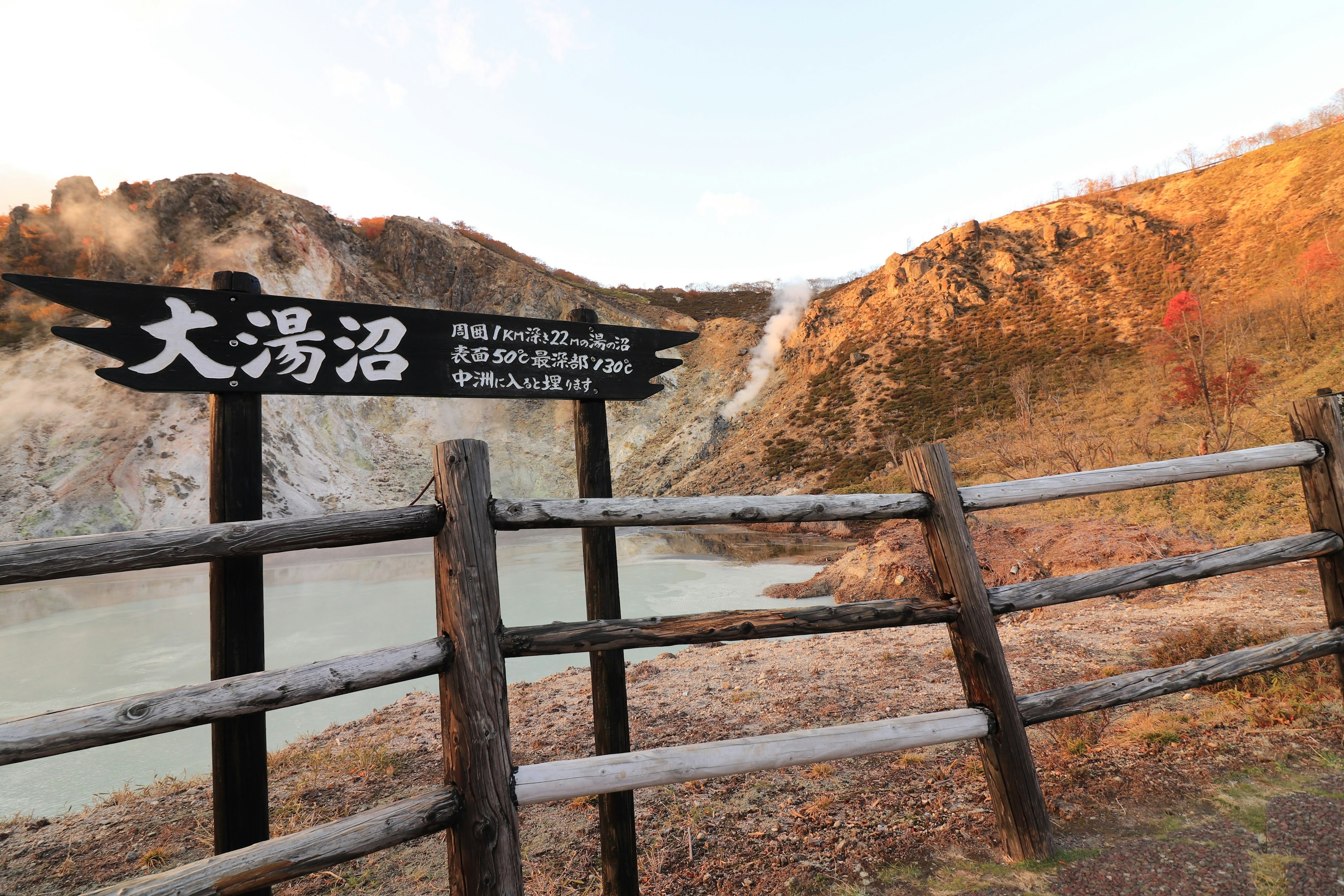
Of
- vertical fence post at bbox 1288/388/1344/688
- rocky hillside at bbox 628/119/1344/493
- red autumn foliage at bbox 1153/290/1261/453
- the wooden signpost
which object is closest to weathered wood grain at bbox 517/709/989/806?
the wooden signpost

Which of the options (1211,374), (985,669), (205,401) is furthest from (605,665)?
(205,401)

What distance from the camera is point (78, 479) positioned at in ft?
76.1

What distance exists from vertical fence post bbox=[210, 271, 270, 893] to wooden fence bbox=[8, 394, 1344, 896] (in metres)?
0.42

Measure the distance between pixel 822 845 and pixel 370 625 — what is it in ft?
32.8

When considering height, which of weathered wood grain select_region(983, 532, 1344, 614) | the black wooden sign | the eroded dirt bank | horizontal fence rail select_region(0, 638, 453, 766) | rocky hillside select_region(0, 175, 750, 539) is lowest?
the eroded dirt bank

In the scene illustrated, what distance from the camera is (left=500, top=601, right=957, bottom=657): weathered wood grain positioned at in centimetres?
205

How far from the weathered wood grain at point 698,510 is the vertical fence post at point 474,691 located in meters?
0.13

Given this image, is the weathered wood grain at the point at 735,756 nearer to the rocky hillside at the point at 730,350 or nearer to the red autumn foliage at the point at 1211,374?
the red autumn foliage at the point at 1211,374

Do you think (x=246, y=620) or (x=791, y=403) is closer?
(x=246, y=620)

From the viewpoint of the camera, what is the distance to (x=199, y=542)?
1.80m

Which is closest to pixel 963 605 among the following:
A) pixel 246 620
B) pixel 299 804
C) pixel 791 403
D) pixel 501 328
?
pixel 501 328

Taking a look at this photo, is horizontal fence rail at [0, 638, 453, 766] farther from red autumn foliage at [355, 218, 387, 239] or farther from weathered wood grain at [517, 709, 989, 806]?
red autumn foliage at [355, 218, 387, 239]

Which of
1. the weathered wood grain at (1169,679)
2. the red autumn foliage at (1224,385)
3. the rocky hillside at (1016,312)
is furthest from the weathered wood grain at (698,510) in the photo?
the rocky hillside at (1016,312)

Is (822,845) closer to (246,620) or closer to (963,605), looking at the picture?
(963,605)
